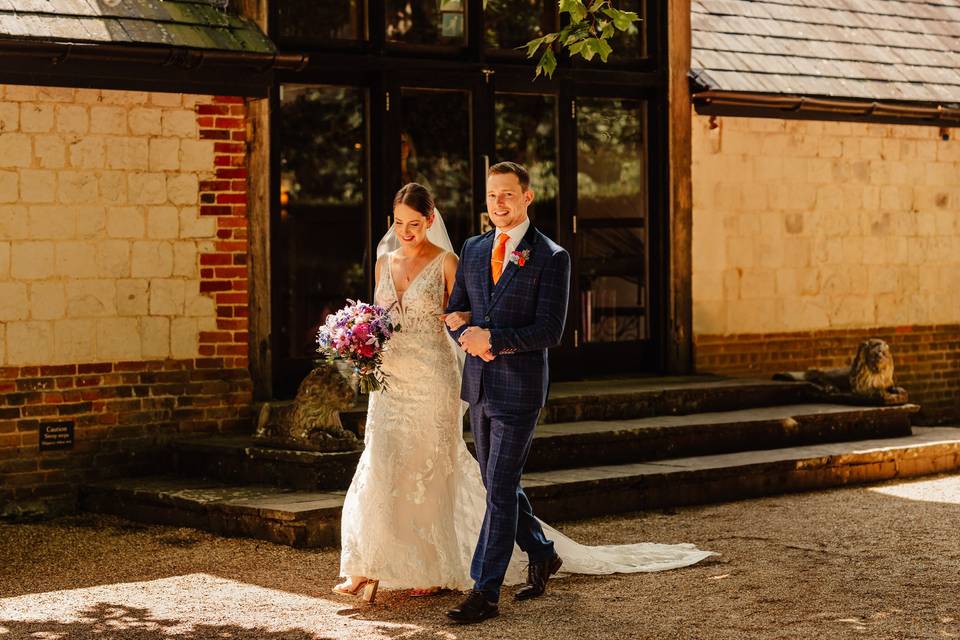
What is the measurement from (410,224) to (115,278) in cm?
338

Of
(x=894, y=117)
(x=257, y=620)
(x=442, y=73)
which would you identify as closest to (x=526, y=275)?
(x=257, y=620)

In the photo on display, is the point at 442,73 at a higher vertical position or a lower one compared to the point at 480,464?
higher

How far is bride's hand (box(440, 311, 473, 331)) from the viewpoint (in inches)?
258

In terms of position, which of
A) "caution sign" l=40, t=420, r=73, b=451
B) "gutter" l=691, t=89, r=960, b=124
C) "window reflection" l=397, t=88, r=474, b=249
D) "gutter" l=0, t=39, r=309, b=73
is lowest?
"caution sign" l=40, t=420, r=73, b=451

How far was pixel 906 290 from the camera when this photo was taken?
45.4 ft

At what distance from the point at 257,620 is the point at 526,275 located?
1915 mm

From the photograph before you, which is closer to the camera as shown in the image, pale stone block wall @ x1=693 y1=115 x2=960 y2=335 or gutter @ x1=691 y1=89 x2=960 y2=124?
→ gutter @ x1=691 y1=89 x2=960 y2=124

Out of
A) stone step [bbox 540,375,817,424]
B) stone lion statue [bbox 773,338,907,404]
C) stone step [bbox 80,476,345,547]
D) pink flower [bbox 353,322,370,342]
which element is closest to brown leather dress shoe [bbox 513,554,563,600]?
pink flower [bbox 353,322,370,342]

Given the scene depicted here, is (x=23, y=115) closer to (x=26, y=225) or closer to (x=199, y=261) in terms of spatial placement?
(x=26, y=225)

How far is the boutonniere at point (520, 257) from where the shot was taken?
6.43m

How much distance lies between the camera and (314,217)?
34.8 ft

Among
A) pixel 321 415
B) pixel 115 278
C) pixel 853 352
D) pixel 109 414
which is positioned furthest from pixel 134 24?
pixel 853 352

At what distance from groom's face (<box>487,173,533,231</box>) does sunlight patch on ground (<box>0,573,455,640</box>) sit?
182cm

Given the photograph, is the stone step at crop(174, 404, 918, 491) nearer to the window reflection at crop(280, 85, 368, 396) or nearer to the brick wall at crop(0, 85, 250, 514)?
the brick wall at crop(0, 85, 250, 514)
